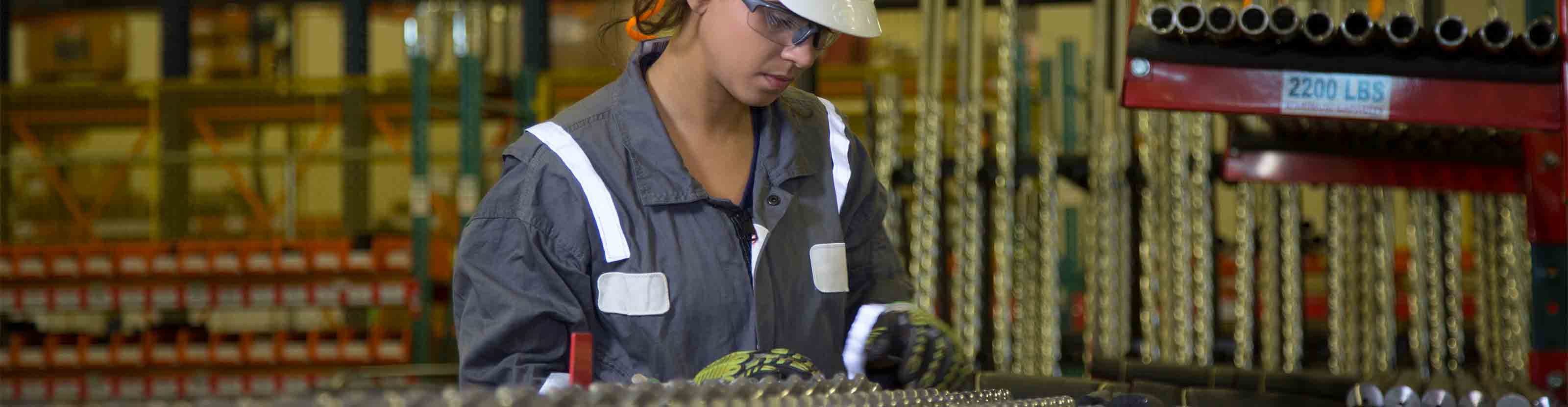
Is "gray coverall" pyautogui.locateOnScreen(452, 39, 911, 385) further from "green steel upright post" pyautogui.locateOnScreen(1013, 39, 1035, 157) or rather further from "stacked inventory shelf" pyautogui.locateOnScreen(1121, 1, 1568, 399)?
"green steel upright post" pyautogui.locateOnScreen(1013, 39, 1035, 157)

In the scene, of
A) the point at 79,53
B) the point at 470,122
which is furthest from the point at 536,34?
the point at 79,53

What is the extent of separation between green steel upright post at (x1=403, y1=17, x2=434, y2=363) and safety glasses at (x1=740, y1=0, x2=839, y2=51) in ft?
20.3

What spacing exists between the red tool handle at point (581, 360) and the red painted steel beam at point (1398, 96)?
1.02m

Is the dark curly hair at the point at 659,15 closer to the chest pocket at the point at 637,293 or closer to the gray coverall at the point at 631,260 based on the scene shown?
the gray coverall at the point at 631,260

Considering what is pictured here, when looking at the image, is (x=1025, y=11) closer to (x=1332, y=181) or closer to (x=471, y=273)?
(x=1332, y=181)

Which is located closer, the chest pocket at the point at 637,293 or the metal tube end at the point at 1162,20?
the chest pocket at the point at 637,293

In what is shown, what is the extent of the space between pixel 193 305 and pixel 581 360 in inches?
304

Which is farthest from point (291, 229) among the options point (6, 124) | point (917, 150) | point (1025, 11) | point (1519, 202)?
point (1519, 202)

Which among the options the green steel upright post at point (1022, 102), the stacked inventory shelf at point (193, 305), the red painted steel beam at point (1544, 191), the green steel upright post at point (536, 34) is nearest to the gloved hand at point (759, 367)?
the red painted steel beam at point (1544, 191)

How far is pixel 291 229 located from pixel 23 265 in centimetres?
151

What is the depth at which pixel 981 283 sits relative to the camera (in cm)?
449

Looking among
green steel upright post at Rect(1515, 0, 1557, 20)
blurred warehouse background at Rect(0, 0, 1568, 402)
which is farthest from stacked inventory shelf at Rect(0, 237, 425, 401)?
green steel upright post at Rect(1515, 0, 1557, 20)

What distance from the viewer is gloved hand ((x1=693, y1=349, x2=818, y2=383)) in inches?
58.5

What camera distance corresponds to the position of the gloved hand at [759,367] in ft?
4.87
